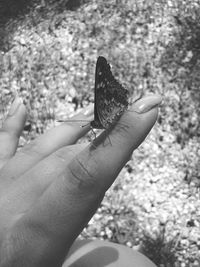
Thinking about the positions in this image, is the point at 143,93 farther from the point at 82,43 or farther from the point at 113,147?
the point at 113,147

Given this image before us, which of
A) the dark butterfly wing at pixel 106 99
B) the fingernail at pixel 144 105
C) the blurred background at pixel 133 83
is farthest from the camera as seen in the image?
the blurred background at pixel 133 83

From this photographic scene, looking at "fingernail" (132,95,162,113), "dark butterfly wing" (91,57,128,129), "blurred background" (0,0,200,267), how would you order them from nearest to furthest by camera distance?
"dark butterfly wing" (91,57,128,129) < "fingernail" (132,95,162,113) < "blurred background" (0,0,200,267)

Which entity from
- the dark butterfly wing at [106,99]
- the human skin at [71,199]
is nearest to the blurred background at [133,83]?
the human skin at [71,199]

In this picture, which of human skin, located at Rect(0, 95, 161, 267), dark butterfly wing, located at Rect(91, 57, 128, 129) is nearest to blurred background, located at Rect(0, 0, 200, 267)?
A: human skin, located at Rect(0, 95, 161, 267)

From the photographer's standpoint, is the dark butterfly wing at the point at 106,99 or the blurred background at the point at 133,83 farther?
the blurred background at the point at 133,83

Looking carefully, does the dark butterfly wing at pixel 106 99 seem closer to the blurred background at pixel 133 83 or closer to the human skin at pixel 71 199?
the human skin at pixel 71 199

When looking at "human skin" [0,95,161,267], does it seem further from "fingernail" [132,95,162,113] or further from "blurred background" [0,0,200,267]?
"blurred background" [0,0,200,267]
